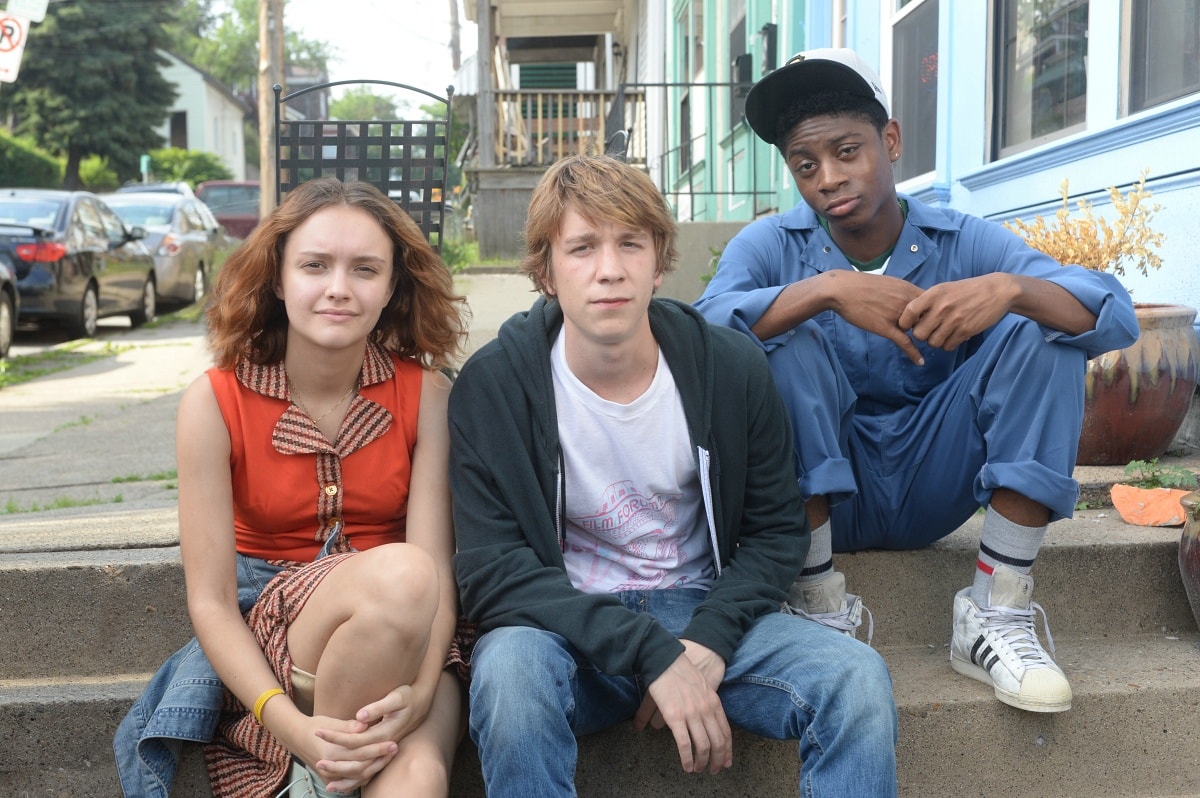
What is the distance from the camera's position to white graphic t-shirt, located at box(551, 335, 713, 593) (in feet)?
7.72

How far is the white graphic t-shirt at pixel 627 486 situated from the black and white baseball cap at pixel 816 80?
0.81 metres

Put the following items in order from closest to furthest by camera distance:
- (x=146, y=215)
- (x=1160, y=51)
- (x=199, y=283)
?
(x=1160, y=51) → (x=146, y=215) → (x=199, y=283)

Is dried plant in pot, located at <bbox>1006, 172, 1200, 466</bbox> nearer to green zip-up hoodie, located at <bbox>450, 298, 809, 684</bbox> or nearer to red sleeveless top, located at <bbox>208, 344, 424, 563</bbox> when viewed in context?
green zip-up hoodie, located at <bbox>450, 298, 809, 684</bbox>

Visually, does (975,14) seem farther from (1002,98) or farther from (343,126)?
(343,126)

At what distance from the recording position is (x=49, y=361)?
10.2 m

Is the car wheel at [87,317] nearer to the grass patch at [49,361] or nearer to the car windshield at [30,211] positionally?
the grass patch at [49,361]

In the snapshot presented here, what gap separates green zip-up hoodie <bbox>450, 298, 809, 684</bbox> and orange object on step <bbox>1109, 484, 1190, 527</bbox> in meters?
1.33

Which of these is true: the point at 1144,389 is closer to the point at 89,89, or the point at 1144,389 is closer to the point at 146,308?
the point at 146,308

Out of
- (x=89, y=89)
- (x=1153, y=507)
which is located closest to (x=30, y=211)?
(x=1153, y=507)

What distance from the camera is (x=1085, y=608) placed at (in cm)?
298

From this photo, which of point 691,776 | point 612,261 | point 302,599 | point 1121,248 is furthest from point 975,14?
point 302,599

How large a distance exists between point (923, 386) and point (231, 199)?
1013 inches

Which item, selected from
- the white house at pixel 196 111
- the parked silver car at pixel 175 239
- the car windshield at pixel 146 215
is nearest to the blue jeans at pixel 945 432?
the parked silver car at pixel 175 239

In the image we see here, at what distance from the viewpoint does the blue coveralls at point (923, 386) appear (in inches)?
97.5
